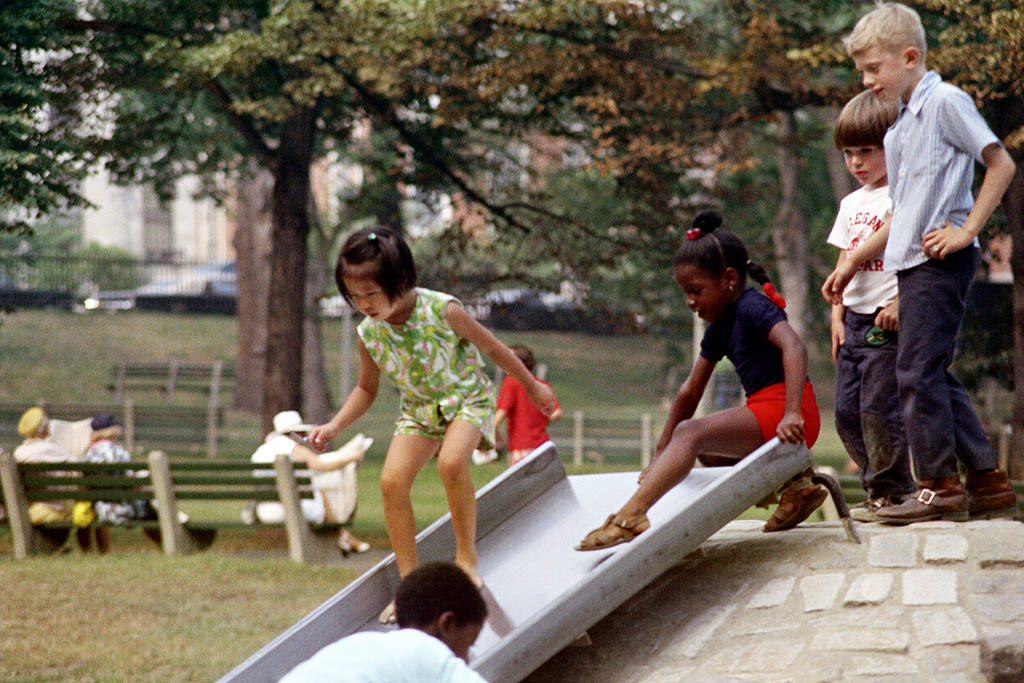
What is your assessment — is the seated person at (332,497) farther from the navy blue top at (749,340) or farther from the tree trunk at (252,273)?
the tree trunk at (252,273)

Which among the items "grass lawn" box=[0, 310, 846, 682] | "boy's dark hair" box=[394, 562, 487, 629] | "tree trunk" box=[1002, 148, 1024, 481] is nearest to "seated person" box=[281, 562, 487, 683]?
"boy's dark hair" box=[394, 562, 487, 629]

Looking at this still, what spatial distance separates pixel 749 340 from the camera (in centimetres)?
485

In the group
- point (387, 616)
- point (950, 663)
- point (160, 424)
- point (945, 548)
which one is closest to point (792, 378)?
point (945, 548)

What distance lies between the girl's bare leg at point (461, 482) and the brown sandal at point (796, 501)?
1.29 meters

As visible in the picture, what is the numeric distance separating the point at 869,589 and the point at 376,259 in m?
2.18

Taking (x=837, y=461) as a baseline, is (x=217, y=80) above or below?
above

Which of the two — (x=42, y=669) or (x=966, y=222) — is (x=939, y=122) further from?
(x=42, y=669)

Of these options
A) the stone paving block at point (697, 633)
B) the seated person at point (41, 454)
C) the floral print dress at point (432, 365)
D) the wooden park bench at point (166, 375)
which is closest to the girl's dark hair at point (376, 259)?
the floral print dress at point (432, 365)

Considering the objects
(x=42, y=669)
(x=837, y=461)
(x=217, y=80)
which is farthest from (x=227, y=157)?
(x=42, y=669)

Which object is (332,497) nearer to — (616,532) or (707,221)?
(616,532)

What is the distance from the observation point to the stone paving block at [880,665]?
4094 millimetres

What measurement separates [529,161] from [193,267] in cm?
1925

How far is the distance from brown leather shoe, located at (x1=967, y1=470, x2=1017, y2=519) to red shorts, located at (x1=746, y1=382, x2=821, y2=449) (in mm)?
710

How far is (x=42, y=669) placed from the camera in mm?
6090
